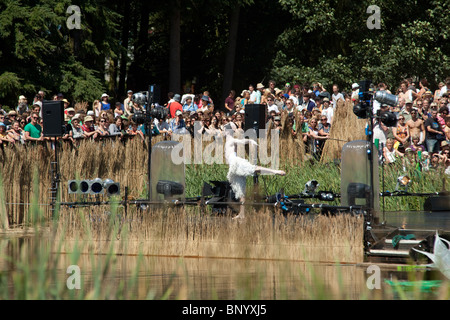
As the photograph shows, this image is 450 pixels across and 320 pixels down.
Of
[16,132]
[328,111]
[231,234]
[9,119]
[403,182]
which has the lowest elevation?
[231,234]

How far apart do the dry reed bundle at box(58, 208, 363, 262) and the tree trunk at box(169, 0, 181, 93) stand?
16.6m

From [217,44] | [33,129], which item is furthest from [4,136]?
[217,44]

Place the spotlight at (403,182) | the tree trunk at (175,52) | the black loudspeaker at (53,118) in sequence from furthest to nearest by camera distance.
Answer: the tree trunk at (175,52) < the spotlight at (403,182) < the black loudspeaker at (53,118)

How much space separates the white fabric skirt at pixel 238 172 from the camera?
1487 centimetres

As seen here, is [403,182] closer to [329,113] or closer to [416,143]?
[416,143]

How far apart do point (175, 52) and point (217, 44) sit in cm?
575

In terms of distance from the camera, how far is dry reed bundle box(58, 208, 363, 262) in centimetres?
1222

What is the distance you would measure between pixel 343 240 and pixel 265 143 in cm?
746

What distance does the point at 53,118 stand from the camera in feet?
52.1

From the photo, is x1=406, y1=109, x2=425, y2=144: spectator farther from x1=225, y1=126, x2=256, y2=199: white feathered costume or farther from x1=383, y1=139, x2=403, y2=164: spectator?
x1=225, y1=126, x2=256, y2=199: white feathered costume

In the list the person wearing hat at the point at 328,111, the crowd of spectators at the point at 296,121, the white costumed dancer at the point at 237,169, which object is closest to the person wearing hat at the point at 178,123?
the crowd of spectators at the point at 296,121

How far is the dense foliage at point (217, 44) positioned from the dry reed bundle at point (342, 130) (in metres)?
8.95

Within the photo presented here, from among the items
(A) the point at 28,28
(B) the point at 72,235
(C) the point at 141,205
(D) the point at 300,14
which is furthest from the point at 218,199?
(D) the point at 300,14

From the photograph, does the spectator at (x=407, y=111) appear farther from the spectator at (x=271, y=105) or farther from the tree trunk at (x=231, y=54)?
the tree trunk at (x=231, y=54)
